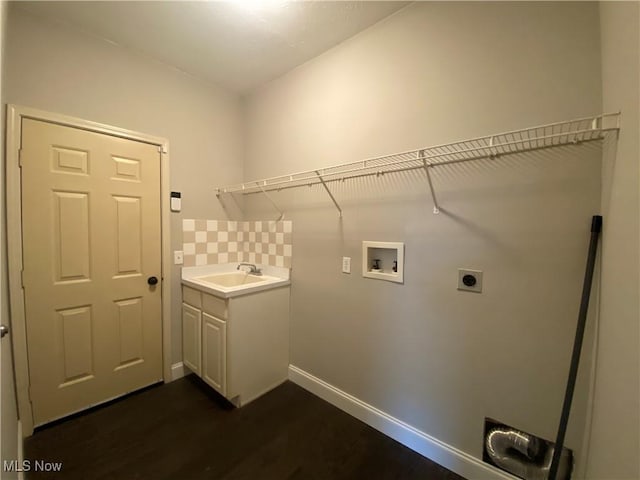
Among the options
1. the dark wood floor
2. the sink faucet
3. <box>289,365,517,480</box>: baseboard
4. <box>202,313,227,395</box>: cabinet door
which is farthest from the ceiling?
the dark wood floor

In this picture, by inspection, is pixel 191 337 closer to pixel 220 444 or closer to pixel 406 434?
pixel 220 444

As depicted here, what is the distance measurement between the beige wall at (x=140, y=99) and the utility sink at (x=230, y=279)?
183 mm

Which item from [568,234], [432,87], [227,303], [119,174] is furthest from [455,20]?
[119,174]

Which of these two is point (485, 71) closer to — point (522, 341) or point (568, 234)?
point (568, 234)

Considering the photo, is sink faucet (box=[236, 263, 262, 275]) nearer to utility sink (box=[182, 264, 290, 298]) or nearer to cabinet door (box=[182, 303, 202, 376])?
utility sink (box=[182, 264, 290, 298])

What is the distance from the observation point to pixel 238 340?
1.88m

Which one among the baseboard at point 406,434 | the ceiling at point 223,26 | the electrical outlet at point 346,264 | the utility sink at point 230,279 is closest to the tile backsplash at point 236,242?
the utility sink at point 230,279

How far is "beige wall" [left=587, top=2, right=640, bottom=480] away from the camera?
692 mm

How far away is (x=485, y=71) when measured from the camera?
129cm

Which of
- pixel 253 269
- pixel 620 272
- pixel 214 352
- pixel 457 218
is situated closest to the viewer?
pixel 620 272

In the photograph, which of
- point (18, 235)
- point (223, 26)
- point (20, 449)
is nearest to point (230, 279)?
point (18, 235)

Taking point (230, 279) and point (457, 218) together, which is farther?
point (230, 279)

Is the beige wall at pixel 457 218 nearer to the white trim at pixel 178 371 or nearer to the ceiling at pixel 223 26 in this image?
the ceiling at pixel 223 26

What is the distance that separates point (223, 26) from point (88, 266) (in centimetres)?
191
